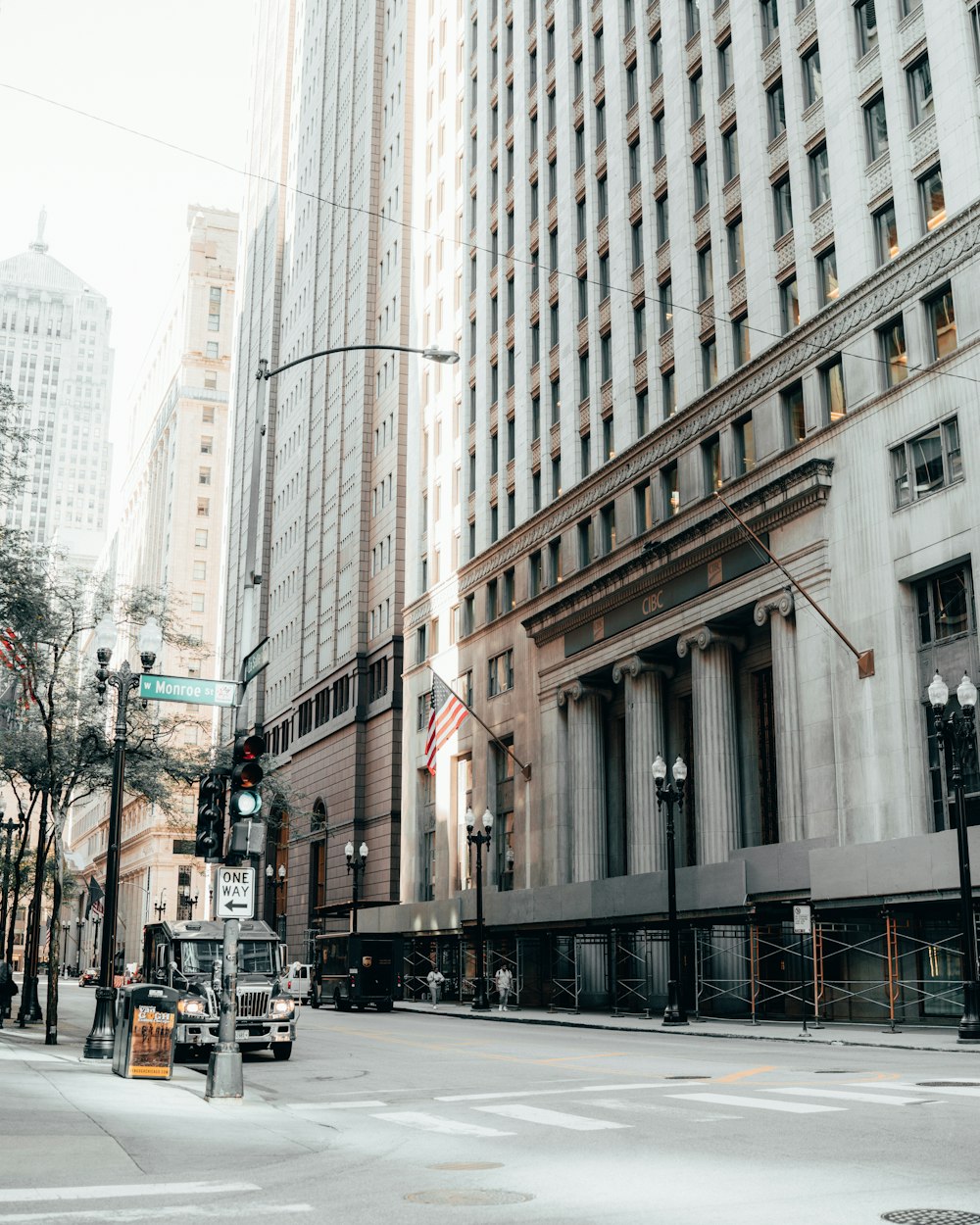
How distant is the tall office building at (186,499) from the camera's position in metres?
138

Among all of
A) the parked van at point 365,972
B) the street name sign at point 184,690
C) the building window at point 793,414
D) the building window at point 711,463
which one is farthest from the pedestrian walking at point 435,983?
the street name sign at point 184,690

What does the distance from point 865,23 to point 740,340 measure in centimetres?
Result: 1024

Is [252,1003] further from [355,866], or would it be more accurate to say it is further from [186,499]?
[186,499]

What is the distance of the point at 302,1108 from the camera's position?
1625 cm

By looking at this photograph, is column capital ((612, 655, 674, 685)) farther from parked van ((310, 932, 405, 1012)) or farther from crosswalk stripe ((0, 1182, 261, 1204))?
crosswalk stripe ((0, 1182, 261, 1204))

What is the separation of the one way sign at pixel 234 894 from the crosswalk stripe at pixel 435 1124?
10.6ft

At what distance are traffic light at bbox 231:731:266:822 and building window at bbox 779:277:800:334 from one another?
3004 centimetres

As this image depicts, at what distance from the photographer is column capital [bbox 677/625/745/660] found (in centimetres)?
4481

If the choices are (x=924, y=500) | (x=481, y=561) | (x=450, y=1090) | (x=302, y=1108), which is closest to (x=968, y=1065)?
(x=450, y=1090)

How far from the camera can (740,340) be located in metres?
44.7

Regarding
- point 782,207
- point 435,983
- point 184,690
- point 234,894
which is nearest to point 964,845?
point 234,894

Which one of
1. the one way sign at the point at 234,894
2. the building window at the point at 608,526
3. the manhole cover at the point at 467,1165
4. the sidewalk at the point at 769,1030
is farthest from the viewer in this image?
the building window at the point at 608,526

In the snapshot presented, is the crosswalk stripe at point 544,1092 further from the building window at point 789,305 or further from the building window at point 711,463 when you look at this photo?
the building window at point 711,463

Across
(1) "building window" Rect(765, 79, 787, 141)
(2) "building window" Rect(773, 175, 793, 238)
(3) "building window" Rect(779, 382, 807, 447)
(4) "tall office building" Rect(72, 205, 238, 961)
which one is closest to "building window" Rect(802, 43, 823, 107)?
(1) "building window" Rect(765, 79, 787, 141)
